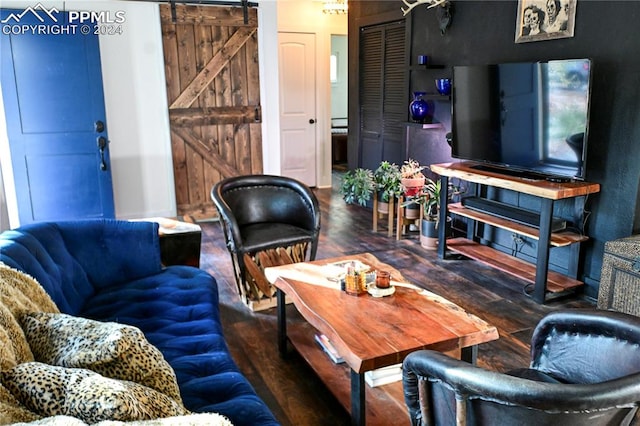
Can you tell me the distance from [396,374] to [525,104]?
7.26 feet

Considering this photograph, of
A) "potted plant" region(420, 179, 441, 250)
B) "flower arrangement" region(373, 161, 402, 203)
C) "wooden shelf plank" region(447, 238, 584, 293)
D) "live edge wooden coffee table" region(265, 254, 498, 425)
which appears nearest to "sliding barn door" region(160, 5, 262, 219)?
"flower arrangement" region(373, 161, 402, 203)

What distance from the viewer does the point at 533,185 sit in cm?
338

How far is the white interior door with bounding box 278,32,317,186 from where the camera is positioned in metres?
7.02

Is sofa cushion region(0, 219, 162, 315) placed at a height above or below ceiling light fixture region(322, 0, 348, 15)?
below

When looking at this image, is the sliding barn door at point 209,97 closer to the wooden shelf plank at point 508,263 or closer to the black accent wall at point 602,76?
the black accent wall at point 602,76

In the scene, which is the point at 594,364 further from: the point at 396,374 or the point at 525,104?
the point at 525,104

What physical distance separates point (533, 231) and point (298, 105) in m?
4.43

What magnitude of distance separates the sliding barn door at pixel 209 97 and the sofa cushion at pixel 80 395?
4.47m

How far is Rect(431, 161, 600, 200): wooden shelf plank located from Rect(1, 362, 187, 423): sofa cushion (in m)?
2.77

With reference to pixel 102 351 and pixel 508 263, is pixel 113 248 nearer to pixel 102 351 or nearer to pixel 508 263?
pixel 102 351

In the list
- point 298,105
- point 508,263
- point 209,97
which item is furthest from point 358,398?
point 298,105

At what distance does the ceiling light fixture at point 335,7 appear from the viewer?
6664 mm

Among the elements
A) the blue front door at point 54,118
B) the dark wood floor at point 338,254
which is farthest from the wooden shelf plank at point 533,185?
the blue front door at point 54,118

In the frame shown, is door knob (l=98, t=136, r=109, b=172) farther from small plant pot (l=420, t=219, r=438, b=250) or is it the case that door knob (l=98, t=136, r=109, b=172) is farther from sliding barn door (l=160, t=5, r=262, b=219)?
small plant pot (l=420, t=219, r=438, b=250)
